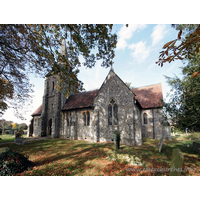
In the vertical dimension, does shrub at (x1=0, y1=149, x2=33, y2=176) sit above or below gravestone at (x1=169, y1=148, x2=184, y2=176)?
below

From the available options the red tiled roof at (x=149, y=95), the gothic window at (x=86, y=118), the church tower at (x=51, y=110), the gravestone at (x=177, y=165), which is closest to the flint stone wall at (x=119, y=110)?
the gothic window at (x=86, y=118)

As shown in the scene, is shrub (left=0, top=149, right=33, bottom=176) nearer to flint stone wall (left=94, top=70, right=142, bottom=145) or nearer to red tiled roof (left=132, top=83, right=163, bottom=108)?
flint stone wall (left=94, top=70, right=142, bottom=145)

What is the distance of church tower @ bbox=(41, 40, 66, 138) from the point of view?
16.4 metres

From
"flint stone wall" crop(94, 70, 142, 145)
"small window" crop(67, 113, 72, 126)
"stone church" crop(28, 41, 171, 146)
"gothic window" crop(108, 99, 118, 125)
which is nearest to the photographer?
"flint stone wall" crop(94, 70, 142, 145)

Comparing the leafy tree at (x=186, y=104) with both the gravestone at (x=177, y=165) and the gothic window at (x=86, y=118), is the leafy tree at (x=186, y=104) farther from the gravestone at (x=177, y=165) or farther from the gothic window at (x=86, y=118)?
the gothic window at (x=86, y=118)

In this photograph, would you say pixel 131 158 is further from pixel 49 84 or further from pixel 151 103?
pixel 49 84

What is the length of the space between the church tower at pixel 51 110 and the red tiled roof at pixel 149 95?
1399 centimetres

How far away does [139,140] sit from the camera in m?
9.90

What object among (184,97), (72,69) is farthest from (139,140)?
(72,69)

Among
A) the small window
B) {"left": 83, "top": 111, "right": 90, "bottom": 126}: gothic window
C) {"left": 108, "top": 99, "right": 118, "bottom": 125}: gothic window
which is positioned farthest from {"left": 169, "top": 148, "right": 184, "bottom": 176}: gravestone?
the small window

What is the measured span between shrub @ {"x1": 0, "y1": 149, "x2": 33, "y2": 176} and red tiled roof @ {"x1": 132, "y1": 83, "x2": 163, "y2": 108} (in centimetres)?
1501

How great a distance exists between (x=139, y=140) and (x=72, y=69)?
933 centimetres

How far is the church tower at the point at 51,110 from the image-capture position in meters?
16.4

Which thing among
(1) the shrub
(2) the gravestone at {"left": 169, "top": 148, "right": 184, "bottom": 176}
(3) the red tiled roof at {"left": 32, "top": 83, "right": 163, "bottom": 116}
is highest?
(3) the red tiled roof at {"left": 32, "top": 83, "right": 163, "bottom": 116}
